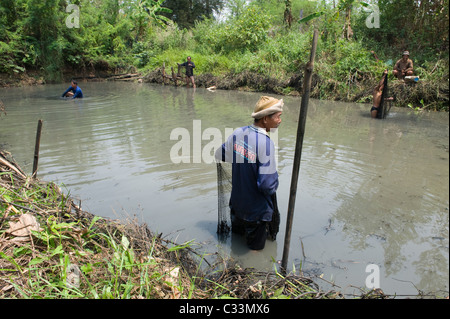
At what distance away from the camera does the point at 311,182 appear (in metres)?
5.07

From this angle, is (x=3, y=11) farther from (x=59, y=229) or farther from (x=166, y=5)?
(x=59, y=229)

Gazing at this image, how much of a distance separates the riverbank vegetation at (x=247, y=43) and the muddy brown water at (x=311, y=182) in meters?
3.31

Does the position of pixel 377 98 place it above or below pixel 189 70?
below

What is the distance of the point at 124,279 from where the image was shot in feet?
7.14

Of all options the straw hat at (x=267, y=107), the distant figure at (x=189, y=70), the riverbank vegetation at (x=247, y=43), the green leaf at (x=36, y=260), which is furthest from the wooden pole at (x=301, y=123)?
the distant figure at (x=189, y=70)

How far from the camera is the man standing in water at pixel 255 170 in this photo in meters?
2.75

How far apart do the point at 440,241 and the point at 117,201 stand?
3868 millimetres

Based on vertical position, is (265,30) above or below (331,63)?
above

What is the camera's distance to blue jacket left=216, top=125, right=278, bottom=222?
2.77m

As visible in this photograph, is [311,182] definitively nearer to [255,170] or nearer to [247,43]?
[255,170]

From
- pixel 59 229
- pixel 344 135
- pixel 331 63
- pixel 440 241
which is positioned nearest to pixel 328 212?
pixel 440 241

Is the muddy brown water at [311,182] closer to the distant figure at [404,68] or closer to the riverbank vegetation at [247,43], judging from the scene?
the distant figure at [404,68]

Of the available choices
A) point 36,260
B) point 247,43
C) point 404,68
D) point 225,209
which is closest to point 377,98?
point 404,68

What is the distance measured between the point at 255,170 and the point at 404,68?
10.2 m
